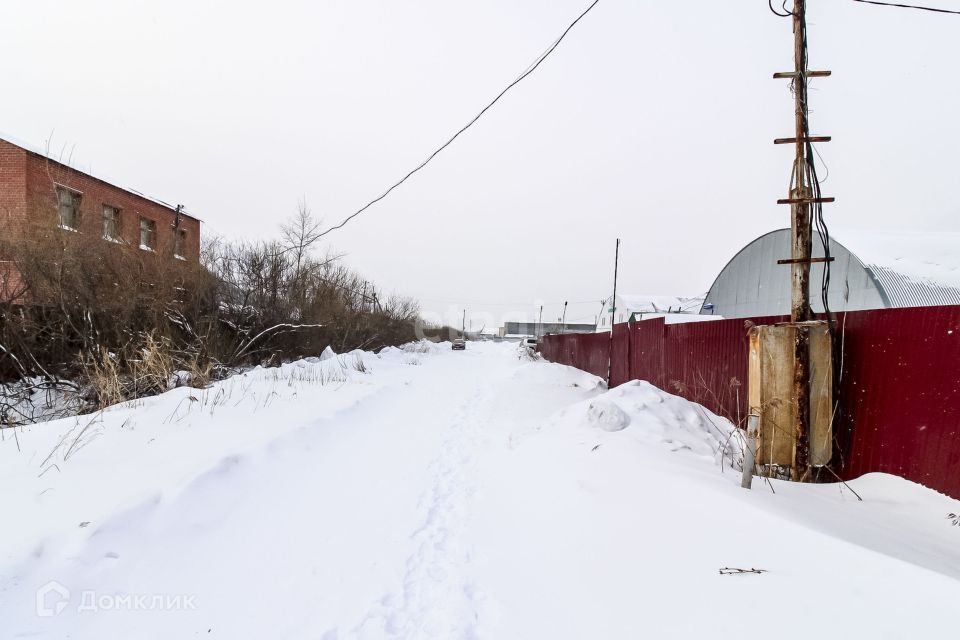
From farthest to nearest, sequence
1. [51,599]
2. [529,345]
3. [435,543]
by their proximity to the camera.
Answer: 1. [529,345]
2. [435,543]
3. [51,599]

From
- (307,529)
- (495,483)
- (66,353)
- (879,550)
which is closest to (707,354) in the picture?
(495,483)

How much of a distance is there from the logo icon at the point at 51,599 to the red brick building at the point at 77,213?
8757 millimetres

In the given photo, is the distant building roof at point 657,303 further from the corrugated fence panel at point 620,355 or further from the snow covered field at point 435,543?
the snow covered field at point 435,543

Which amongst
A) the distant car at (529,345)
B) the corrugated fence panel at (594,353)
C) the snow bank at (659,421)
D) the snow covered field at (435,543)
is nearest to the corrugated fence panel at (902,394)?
the snow covered field at (435,543)

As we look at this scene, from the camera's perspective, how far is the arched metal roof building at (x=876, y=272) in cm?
1067

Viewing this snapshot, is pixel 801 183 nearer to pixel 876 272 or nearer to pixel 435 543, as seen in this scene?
pixel 435 543

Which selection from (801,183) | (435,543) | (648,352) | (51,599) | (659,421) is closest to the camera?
(51,599)

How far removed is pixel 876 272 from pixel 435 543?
13.9m

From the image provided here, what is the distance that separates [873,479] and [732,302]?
55.7 feet

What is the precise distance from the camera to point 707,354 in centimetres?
696

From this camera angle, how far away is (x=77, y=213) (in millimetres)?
10086

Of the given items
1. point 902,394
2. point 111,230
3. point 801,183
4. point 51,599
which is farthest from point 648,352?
point 111,230

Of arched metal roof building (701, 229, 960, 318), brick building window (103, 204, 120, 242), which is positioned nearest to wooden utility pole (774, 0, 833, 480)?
arched metal roof building (701, 229, 960, 318)

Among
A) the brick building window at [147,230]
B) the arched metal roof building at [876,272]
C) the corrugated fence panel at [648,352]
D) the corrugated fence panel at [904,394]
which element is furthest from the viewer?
the brick building window at [147,230]
